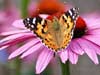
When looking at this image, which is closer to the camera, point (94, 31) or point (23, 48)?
point (23, 48)

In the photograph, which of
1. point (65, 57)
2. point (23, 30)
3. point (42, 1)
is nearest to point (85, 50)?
point (65, 57)

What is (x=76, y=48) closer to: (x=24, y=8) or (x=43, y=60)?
(x=43, y=60)

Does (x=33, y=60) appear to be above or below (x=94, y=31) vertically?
below

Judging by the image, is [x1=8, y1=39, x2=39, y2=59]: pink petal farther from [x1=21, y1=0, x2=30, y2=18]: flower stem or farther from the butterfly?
[x1=21, y1=0, x2=30, y2=18]: flower stem

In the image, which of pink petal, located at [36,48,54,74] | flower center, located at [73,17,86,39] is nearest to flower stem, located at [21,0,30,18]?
flower center, located at [73,17,86,39]

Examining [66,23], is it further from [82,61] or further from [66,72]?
[82,61]

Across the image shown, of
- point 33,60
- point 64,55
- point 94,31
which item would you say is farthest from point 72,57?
point 33,60

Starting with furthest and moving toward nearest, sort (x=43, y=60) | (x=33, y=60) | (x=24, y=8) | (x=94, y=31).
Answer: (x=33, y=60) < (x=24, y=8) < (x=94, y=31) < (x=43, y=60)
